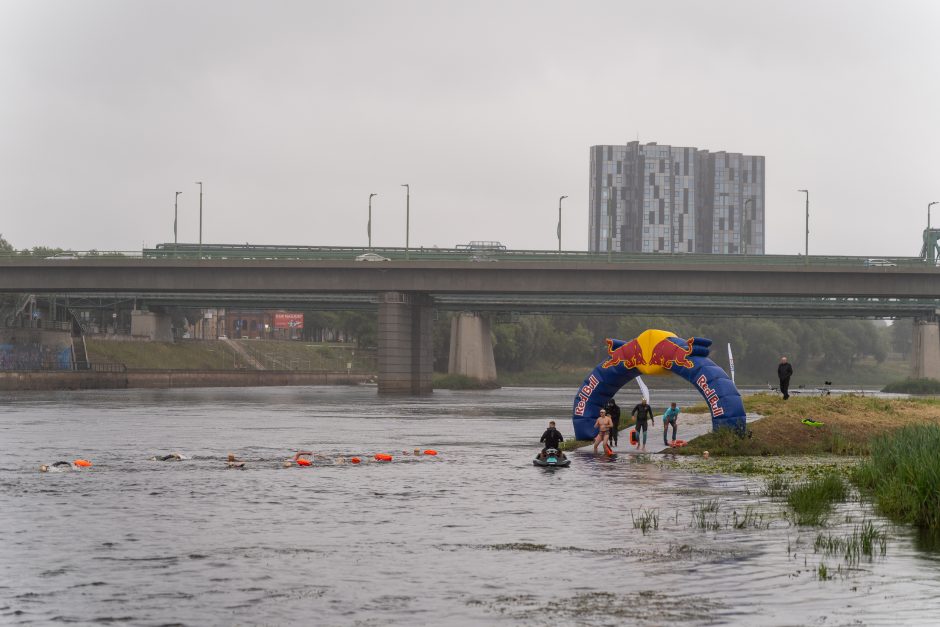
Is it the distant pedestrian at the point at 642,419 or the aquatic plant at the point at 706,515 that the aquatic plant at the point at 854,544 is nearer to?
the aquatic plant at the point at 706,515

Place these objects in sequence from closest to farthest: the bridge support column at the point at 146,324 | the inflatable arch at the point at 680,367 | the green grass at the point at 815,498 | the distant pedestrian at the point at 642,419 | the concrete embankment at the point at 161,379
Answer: the green grass at the point at 815,498 < the inflatable arch at the point at 680,367 < the distant pedestrian at the point at 642,419 < the concrete embankment at the point at 161,379 < the bridge support column at the point at 146,324

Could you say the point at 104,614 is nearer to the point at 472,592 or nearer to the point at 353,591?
the point at 353,591

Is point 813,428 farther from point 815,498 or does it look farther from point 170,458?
point 170,458

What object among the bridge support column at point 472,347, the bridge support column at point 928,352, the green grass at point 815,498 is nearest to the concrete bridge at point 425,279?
the bridge support column at point 472,347

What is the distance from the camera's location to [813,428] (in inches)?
1789

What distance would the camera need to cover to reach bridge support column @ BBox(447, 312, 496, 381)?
145188 millimetres

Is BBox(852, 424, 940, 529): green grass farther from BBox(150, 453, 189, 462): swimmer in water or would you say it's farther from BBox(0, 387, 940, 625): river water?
BBox(150, 453, 189, 462): swimmer in water

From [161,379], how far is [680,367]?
338ft

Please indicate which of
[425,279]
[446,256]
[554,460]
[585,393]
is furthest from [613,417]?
[446,256]

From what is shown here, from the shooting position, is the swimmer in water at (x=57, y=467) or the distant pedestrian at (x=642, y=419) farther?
the distant pedestrian at (x=642, y=419)

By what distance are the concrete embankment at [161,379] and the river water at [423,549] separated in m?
77.5

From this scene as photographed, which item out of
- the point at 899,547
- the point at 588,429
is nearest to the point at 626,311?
the point at 588,429

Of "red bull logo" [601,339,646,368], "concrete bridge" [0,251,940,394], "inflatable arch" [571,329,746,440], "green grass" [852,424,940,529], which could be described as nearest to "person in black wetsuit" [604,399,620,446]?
"inflatable arch" [571,329,746,440]

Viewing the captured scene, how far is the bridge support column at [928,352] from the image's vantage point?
143625mm
